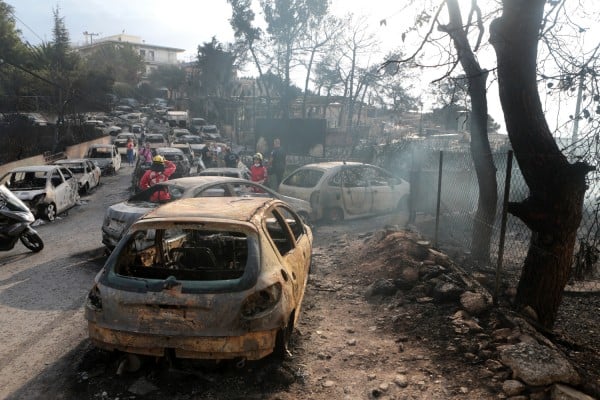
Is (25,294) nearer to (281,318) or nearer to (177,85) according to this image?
(281,318)

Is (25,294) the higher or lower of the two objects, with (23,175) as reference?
lower

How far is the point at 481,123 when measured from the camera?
27.9ft

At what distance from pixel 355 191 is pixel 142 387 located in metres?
8.15

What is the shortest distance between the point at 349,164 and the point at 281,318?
26.7 feet

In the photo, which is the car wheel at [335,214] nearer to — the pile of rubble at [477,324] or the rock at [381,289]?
the pile of rubble at [477,324]

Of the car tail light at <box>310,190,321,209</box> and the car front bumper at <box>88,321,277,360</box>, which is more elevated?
the car tail light at <box>310,190,321,209</box>

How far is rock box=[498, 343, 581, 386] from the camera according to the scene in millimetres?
3643

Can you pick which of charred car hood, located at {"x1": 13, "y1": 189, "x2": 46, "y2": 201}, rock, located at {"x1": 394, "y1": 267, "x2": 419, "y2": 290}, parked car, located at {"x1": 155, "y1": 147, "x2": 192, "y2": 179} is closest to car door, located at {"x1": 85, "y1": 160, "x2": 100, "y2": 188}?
parked car, located at {"x1": 155, "y1": 147, "x2": 192, "y2": 179}

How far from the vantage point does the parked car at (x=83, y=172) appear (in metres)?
17.8

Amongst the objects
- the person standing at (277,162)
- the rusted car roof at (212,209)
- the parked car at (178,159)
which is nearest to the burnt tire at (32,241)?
the rusted car roof at (212,209)

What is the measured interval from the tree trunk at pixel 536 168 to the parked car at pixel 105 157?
21726 mm

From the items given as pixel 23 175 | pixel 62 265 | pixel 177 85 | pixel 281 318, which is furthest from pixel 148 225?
pixel 177 85

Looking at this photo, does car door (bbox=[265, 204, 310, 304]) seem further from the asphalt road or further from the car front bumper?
the asphalt road

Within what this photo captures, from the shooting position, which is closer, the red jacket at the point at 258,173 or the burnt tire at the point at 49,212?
the red jacket at the point at 258,173
